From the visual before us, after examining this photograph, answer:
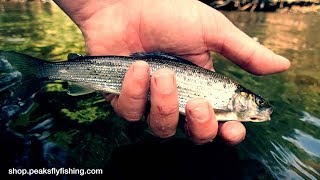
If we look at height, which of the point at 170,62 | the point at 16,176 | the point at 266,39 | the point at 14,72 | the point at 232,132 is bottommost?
the point at 266,39

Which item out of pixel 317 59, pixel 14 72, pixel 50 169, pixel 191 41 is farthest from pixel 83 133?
pixel 317 59

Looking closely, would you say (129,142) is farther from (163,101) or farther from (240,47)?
(240,47)

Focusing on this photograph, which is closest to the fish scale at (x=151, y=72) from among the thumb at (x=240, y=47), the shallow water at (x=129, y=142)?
the thumb at (x=240, y=47)

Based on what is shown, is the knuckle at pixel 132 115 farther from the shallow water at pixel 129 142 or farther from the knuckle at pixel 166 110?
the shallow water at pixel 129 142

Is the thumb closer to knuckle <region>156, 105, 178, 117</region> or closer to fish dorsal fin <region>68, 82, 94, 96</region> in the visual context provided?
knuckle <region>156, 105, 178, 117</region>

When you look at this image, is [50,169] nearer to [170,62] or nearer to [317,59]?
[170,62]

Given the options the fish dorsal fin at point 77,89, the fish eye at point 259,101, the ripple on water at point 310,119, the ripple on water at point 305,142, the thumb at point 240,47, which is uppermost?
the thumb at point 240,47
